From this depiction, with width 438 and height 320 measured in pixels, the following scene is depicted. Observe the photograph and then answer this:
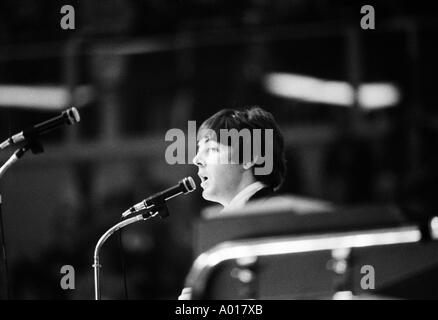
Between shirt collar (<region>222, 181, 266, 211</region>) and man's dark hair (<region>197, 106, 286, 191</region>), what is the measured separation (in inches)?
1.5

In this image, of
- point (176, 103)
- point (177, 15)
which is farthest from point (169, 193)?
point (177, 15)

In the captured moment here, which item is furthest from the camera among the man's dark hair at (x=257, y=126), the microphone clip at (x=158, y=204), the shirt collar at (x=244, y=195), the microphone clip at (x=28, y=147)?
the man's dark hair at (x=257, y=126)

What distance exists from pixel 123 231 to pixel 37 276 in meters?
0.42

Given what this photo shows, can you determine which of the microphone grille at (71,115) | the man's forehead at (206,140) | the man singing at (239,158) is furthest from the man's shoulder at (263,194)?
the microphone grille at (71,115)

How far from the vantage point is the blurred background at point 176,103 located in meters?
2.85

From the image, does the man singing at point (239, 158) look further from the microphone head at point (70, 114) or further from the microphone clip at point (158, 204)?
the microphone head at point (70, 114)

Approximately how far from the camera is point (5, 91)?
293cm

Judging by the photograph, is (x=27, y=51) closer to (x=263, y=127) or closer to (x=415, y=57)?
(x=263, y=127)

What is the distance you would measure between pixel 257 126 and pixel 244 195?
32cm

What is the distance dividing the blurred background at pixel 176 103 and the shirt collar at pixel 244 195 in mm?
378

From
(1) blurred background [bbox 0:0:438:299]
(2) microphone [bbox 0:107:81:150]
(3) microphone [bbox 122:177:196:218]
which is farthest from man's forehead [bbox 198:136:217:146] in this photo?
(2) microphone [bbox 0:107:81:150]

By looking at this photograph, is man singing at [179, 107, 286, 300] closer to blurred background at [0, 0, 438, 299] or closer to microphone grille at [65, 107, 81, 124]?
blurred background at [0, 0, 438, 299]

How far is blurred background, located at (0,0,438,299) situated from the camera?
9.34ft
